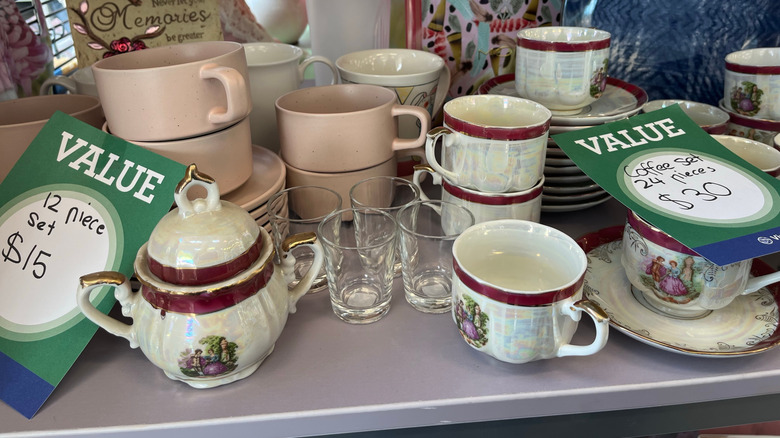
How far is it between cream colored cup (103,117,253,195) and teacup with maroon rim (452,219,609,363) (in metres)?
0.26

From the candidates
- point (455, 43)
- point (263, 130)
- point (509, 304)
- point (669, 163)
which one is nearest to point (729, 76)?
point (669, 163)

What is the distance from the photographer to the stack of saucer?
72cm

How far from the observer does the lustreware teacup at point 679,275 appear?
1.74 ft

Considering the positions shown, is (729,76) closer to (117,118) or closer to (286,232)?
(286,232)

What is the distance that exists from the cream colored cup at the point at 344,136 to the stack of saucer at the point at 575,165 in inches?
6.5

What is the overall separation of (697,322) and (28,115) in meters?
0.81

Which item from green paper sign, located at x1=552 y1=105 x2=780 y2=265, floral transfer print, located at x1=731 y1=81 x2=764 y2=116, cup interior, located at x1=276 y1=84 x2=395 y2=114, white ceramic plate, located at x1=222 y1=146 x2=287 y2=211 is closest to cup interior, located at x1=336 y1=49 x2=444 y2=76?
cup interior, located at x1=276 y1=84 x2=395 y2=114

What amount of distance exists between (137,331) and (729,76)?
0.81 metres

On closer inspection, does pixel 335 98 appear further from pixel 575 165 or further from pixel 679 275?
pixel 679 275

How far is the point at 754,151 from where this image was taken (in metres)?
0.67

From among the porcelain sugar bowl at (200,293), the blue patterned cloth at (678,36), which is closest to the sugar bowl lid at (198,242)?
the porcelain sugar bowl at (200,293)

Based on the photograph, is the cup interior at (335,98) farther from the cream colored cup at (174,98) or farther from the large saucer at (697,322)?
the large saucer at (697,322)

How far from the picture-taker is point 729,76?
799mm

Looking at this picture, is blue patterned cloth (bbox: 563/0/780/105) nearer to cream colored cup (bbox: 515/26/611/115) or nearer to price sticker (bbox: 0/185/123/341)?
cream colored cup (bbox: 515/26/611/115)
